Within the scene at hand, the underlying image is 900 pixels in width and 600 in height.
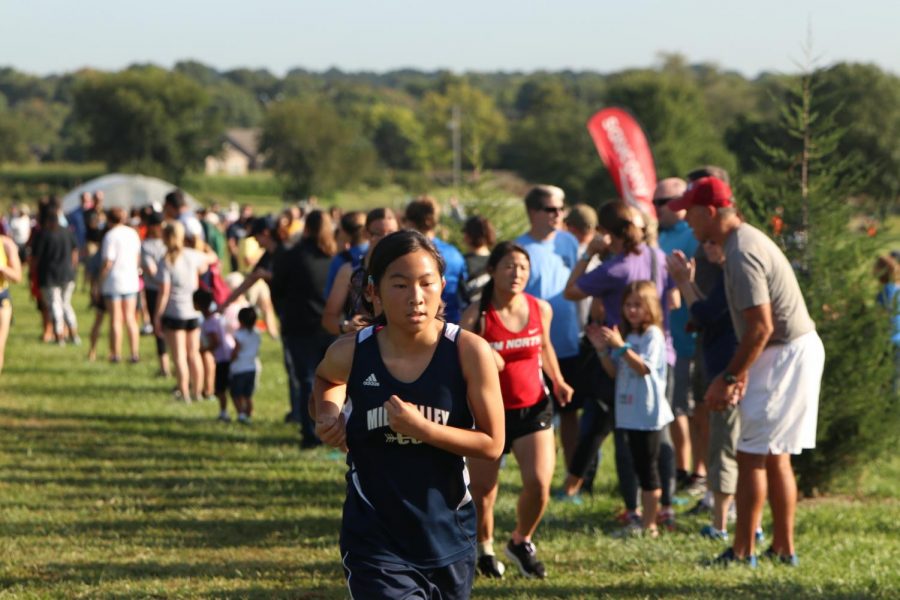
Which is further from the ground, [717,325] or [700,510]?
[717,325]

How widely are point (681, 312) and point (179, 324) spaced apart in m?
6.25

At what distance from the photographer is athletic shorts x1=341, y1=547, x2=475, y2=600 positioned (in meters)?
4.25

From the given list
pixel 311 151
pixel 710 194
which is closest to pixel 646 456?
pixel 710 194

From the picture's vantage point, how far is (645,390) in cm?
772

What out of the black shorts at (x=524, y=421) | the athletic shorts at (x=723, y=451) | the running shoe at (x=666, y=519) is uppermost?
the black shorts at (x=524, y=421)

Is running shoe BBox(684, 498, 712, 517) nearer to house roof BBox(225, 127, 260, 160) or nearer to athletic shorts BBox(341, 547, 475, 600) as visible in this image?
athletic shorts BBox(341, 547, 475, 600)

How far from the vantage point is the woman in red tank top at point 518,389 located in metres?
6.73

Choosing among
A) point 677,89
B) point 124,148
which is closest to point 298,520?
point 677,89

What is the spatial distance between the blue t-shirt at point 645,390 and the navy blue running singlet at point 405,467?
3523 millimetres

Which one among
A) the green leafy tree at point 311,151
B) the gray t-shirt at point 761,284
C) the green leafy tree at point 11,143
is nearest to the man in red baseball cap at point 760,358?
the gray t-shirt at point 761,284

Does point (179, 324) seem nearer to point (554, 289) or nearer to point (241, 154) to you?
point (554, 289)

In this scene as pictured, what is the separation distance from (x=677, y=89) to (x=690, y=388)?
293 ft

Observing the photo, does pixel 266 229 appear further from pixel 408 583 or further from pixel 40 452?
pixel 408 583

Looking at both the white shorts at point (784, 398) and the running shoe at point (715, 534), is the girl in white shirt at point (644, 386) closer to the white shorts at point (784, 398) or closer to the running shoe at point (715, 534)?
the running shoe at point (715, 534)
